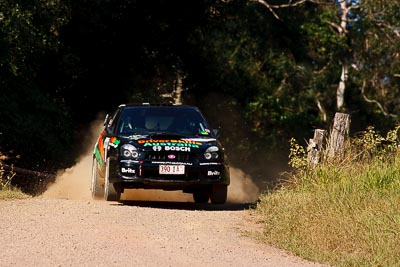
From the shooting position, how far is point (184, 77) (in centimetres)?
3197

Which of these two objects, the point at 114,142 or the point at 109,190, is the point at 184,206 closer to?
the point at 109,190

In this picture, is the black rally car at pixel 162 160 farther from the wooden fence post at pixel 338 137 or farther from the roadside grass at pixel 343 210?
the wooden fence post at pixel 338 137

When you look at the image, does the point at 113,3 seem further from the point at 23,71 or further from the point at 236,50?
the point at 236,50

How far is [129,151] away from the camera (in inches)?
598

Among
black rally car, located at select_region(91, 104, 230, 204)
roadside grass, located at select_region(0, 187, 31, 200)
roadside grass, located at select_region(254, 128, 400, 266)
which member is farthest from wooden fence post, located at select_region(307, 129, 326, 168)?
roadside grass, located at select_region(0, 187, 31, 200)

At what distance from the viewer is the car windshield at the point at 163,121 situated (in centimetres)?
1603

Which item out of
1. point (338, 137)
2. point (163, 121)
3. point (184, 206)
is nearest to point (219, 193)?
point (184, 206)

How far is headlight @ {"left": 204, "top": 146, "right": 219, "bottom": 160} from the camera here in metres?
15.3

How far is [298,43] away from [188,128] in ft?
95.1

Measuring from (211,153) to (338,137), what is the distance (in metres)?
1.88

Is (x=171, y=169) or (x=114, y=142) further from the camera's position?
(x=114, y=142)

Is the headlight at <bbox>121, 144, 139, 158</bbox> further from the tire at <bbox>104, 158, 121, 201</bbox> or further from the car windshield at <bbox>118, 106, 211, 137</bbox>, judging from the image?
the car windshield at <bbox>118, 106, 211, 137</bbox>

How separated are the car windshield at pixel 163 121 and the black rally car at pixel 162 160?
0.6 inches

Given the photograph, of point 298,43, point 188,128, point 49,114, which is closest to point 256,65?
point 298,43
